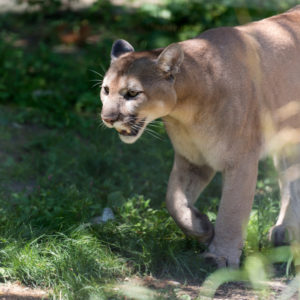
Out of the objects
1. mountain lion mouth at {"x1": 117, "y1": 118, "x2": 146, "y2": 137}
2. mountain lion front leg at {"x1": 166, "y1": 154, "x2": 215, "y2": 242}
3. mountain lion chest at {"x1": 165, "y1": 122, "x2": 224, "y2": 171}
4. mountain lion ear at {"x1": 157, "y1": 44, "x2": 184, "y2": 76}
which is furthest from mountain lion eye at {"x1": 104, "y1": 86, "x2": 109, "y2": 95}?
mountain lion front leg at {"x1": 166, "y1": 154, "x2": 215, "y2": 242}

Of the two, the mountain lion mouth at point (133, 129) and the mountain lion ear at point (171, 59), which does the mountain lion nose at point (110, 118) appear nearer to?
the mountain lion mouth at point (133, 129)

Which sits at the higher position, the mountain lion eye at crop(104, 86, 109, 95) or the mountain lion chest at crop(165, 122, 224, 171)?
the mountain lion eye at crop(104, 86, 109, 95)

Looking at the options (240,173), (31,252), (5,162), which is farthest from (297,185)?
(5,162)

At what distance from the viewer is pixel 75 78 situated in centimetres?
843

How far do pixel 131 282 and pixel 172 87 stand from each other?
1.52 m

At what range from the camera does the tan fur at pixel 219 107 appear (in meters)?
4.64

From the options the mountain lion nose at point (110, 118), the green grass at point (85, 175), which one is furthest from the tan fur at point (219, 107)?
the green grass at point (85, 175)

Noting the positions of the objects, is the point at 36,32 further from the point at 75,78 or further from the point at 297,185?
the point at 297,185

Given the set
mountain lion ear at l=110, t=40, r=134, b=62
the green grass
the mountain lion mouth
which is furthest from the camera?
mountain lion ear at l=110, t=40, r=134, b=62

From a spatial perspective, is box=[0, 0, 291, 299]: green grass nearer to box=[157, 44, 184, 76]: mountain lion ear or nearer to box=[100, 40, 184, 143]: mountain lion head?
box=[100, 40, 184, 143]: mountain lion head

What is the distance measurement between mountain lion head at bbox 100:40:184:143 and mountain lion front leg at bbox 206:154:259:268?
0.76 metres

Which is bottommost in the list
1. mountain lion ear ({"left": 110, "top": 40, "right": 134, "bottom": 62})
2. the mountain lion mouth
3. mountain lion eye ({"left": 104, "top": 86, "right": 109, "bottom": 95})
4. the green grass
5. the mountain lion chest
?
the green grass

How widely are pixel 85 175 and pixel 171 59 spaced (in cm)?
212

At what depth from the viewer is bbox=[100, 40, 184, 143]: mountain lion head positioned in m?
4.55
